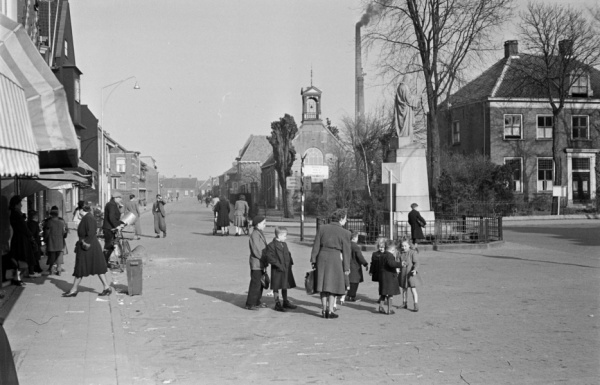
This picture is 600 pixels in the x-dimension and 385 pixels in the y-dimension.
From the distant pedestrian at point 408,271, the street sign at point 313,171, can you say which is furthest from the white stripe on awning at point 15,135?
the street sign at point 313,171

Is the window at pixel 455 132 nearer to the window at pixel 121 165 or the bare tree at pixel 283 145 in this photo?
the bare tree at pixel 283 145

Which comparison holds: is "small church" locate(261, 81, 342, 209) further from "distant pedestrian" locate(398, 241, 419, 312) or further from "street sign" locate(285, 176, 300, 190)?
"distant pedestrian" locate(398, 241, 419, 312)

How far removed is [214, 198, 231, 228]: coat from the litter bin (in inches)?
676

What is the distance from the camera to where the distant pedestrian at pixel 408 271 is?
1121 centimetres

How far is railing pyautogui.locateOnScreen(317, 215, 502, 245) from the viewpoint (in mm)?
22642

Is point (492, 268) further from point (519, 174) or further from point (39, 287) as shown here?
point (519, 174)

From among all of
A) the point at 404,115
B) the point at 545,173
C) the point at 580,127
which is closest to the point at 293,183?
the point at 545,173

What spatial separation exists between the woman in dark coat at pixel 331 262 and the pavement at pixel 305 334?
0.38 m

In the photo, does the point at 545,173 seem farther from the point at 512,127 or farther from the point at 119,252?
the point at 119,252

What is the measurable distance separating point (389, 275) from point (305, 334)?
212 cm

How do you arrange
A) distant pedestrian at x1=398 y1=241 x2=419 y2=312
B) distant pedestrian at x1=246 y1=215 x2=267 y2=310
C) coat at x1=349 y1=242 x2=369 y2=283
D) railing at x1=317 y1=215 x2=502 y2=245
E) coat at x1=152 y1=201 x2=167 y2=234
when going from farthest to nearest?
coat at x1=152 y1=201 x2=167 y2=234 < railing at x1=317 y1=215 x2=502 y2=245 < coat at x1=349 y1=242 x2=369 y2=283 < distant pedestrian at x1=246 y1=215 x2=267 y2=310 < distant pedestrian at x1=398 y1=241 x2=419 y2=312

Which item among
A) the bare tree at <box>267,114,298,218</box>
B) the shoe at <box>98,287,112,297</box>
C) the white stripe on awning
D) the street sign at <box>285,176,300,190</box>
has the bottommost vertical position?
the shoe at <box>98,287,112,297</box>

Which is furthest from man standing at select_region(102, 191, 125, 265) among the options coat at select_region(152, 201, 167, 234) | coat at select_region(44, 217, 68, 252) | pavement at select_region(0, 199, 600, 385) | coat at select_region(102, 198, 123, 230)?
coat at select_region(152, 201, 167, 234)

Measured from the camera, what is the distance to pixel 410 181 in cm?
2402
